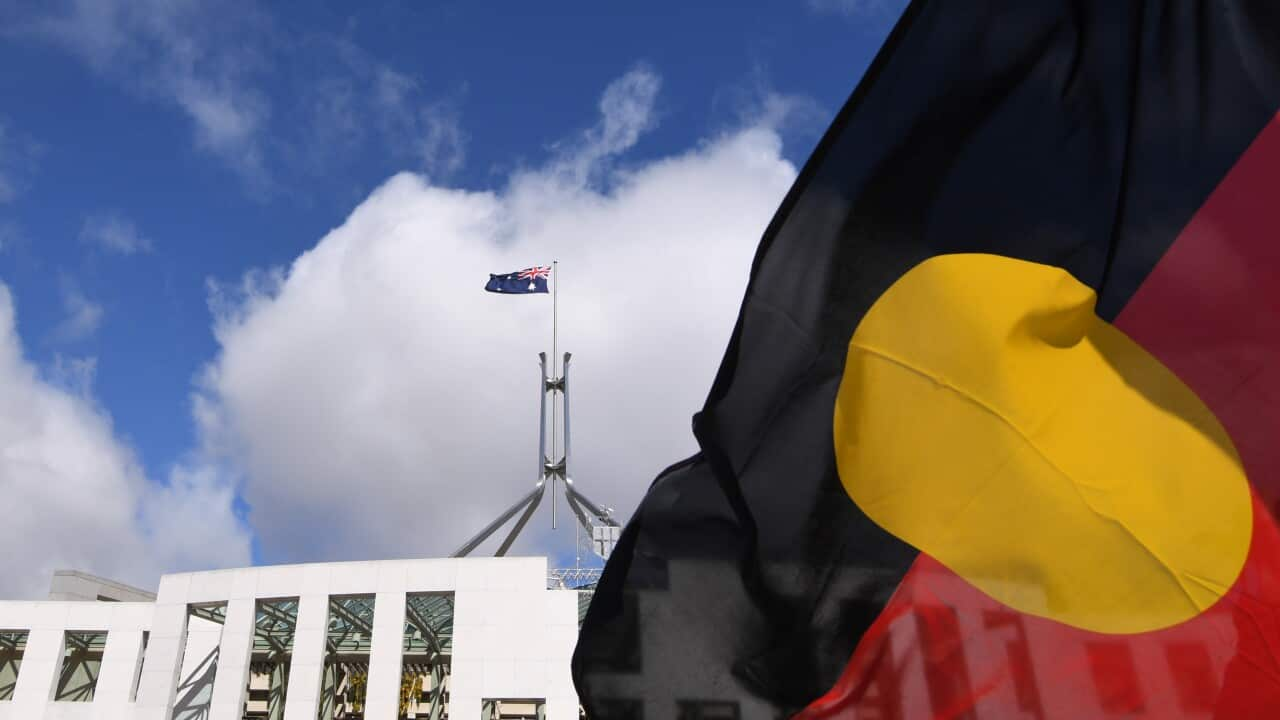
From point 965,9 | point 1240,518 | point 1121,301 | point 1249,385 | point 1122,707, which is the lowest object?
point 1122,707

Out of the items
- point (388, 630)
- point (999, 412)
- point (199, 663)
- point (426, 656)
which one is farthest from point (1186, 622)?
point (426, 656)

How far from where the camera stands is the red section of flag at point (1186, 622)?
365 cm

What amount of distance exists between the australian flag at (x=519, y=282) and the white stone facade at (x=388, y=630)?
2231cm

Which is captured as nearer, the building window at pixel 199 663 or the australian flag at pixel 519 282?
the building window at pixel 199 663

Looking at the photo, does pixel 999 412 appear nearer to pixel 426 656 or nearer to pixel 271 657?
pixel 426 656

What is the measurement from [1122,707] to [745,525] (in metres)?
1.67

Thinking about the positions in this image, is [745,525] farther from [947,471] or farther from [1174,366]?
[1174,366]

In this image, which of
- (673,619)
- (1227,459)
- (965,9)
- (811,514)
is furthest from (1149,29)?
(673,619)

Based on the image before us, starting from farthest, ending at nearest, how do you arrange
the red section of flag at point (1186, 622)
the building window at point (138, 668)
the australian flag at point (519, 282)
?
the australian flag at point (519, 282), the building window at point (138, 668), the red section of flag at point (1186, 622)

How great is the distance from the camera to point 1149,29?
14.0 ft

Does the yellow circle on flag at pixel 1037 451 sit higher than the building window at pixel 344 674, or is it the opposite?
the building window at pixel 344 674

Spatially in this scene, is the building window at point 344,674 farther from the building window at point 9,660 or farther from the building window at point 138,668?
the building window at point 9,660

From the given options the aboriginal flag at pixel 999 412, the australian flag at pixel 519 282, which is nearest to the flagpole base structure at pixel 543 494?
the australian flag at pixel 519 282

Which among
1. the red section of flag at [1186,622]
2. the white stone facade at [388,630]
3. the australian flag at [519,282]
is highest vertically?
the australian flag at [519,282]
